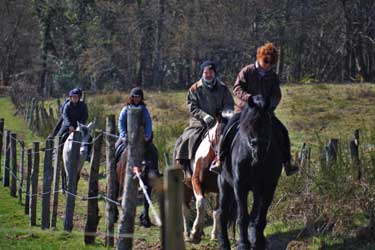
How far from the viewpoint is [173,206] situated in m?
4.36

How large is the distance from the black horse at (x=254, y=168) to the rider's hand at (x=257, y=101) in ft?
0.14

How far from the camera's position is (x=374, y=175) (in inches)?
361

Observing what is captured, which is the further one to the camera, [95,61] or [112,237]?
[95,61]

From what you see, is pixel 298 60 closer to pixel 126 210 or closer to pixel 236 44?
pixel 236 44

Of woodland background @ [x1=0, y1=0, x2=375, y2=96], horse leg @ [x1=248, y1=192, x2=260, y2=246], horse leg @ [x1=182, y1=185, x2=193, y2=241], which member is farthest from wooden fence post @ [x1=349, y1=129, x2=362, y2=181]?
woodland background @ [x1=0, y1=0, x2=375, y2=96]

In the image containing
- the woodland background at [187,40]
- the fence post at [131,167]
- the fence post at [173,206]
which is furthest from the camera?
the woodland background at [187,40]

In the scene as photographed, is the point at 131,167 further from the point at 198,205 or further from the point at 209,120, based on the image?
the point at 209,120


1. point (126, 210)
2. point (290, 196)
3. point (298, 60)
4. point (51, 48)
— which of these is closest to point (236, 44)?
point (298, 60)

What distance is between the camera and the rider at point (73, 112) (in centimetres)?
1606

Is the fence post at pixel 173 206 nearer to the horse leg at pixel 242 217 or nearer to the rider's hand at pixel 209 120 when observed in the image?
the horse leg at pixel 242 217

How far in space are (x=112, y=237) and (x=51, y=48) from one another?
52.2 m

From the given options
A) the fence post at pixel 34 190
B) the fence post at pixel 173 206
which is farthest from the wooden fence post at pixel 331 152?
the fence post at pixel 173 206

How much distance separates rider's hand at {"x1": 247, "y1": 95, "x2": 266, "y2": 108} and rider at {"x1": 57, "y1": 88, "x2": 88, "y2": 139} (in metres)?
8.06

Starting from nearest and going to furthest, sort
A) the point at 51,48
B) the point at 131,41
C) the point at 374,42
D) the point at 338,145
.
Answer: the point at 338,145 < the point at 374,42 < the point at 131,41 < the point at 51,48
